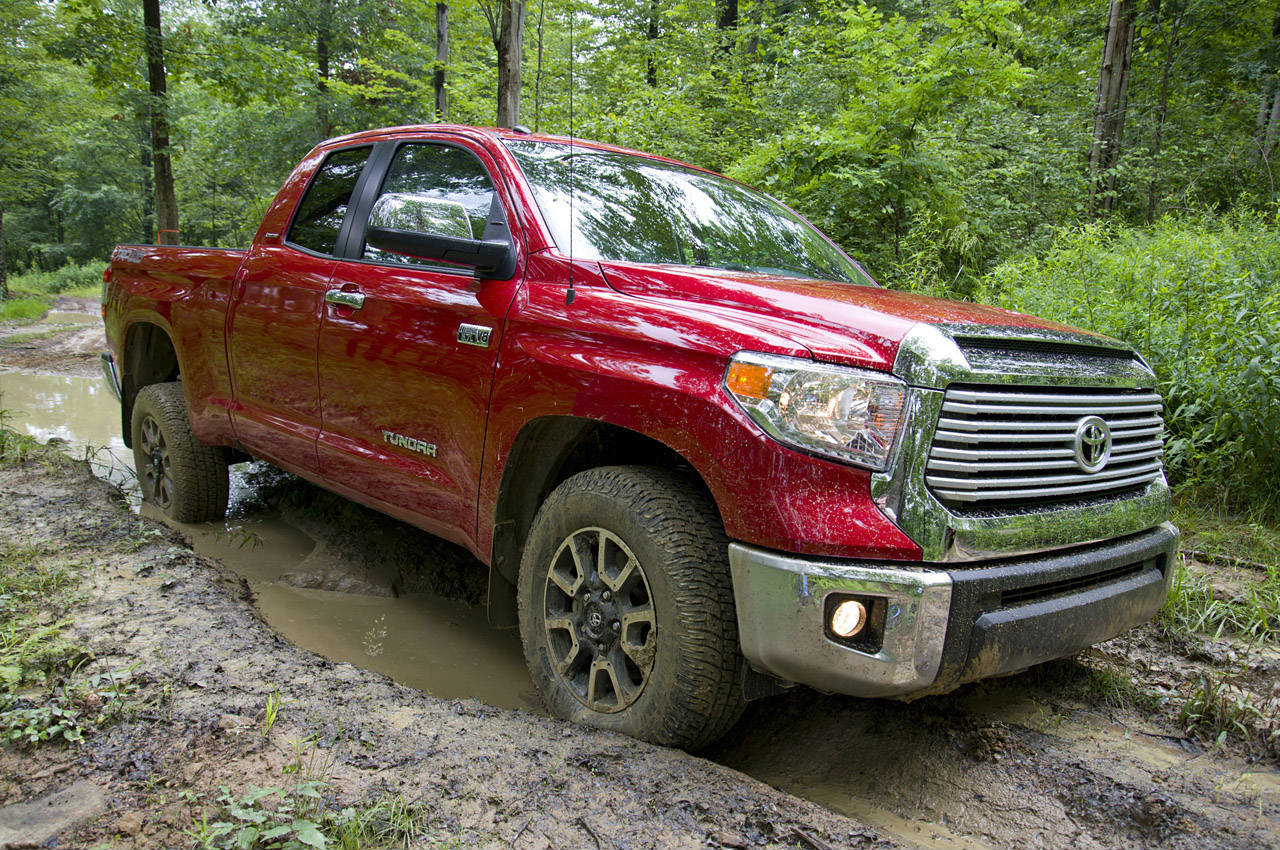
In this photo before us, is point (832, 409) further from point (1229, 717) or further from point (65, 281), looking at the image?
point (65, 281)

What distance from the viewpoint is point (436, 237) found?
8.07ft

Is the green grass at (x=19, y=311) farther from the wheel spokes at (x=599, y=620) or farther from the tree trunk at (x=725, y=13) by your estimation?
the wheel spokes at (x=599, y=620)

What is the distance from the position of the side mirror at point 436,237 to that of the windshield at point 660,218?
219 mm

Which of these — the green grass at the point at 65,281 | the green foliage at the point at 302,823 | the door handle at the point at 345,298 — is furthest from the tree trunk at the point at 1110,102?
the green grass at the point at 65,281

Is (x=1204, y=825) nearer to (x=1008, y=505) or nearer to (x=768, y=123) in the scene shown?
(x=1008, y=505)

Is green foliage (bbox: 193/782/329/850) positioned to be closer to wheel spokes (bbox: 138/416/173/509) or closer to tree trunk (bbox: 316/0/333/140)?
wheel spokes (bbox: 138/416/173/509)

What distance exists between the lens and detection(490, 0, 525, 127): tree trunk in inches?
301

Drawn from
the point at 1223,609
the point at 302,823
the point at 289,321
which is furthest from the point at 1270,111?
the point at 302,823

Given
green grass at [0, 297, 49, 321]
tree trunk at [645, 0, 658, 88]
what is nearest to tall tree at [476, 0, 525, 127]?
tree trunk at [645, 0, 658, 88]

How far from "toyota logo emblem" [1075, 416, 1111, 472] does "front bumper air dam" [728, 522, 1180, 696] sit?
11.0 inches

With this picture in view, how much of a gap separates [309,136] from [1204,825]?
1975 cm

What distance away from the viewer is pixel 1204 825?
6.65 feet

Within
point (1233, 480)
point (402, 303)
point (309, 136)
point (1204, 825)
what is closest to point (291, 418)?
point (402, 303)

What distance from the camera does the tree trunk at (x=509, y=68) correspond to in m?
7.65
